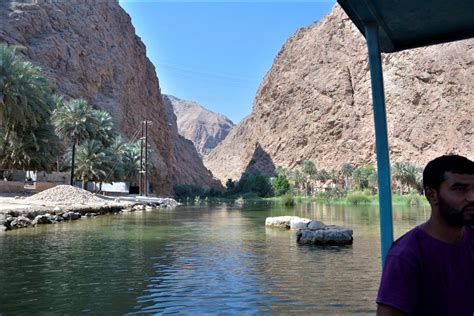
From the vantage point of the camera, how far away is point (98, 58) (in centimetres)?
9625

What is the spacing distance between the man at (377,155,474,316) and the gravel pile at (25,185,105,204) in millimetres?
37542

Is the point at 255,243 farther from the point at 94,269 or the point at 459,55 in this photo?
the point at 459,55

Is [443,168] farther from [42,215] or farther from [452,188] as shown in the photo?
[42,215]

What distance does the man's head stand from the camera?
86.5 inches

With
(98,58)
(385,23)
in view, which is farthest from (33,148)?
(98,58)

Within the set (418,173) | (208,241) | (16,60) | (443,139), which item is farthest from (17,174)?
(443,139)

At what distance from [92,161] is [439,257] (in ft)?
177

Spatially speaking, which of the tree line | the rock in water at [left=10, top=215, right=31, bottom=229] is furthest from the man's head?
the tree line

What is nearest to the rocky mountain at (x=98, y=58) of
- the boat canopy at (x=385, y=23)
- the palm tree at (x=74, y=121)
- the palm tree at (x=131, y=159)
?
the palm tree at (x=131, y=159)

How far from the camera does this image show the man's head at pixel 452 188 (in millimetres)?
2197

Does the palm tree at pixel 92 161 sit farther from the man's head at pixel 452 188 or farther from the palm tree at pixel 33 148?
the man's head at pixel 452 188

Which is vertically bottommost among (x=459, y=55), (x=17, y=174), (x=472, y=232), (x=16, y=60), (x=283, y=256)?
(x=283, y=256)

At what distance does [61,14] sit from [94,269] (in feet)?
303

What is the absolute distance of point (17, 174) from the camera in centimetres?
4875
